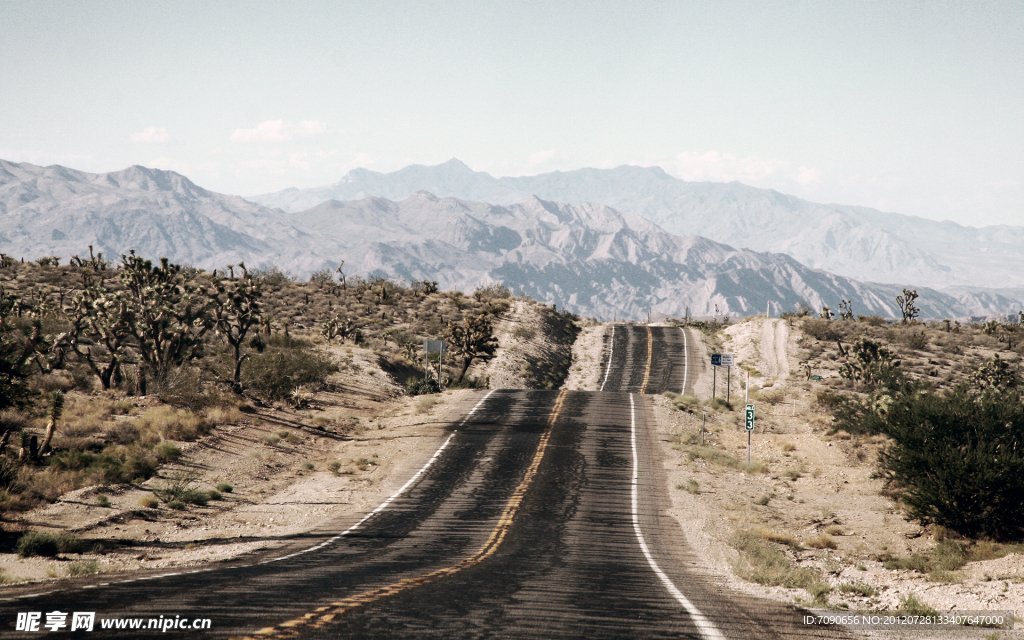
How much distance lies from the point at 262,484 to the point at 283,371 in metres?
13.9

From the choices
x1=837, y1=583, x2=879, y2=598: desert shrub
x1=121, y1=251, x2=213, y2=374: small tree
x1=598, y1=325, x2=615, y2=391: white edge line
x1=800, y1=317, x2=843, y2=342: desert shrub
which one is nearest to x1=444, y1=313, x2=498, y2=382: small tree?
x1=598, y1=325, x2=615, y2=391: white edge line

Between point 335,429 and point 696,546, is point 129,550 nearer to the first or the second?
point 696,546

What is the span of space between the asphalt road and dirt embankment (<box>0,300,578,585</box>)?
1613 mm

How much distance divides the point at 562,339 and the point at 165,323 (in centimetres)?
4542

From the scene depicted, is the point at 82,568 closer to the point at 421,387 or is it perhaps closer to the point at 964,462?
the point at 964,462

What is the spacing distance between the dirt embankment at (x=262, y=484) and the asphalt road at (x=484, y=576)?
5.29ft

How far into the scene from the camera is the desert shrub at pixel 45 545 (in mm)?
14805

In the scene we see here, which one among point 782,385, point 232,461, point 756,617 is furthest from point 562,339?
point 756,617

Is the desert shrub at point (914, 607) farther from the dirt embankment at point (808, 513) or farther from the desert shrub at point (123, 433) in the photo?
the desert shrub at point (123, 433)

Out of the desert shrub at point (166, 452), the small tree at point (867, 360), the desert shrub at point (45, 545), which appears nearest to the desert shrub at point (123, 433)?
the desert shrub at point (166, 452)

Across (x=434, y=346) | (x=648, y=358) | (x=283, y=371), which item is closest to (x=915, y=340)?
(x=648, y=358)

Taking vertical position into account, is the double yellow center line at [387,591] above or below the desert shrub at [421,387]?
below

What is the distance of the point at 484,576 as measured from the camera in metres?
13.6

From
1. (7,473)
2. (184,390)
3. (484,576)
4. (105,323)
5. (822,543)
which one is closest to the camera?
(484,576)
